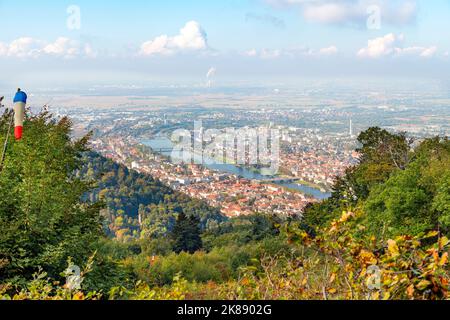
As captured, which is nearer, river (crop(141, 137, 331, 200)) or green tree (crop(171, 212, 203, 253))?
green tree (crop(171, 212, 203, 253))

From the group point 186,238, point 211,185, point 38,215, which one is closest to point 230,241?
point 186,238

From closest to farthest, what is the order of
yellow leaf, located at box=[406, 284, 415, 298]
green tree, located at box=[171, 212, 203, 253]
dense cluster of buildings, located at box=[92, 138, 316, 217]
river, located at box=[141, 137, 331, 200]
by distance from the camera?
yellow leaf, located at box=[406, 284, 415, 298]
green tree, located at box=[171, 212, 203, 253]
dense cluster of buildings, located at box=[92, 138, 316, 217]
river, located at box=[141, 137, 331, 200]

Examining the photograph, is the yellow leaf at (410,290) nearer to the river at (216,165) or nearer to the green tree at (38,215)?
the green tree at (38,215)

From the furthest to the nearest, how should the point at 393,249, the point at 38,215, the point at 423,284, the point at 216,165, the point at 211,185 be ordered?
the point at 216,165 → the point at 211,185 → the point at 38,215 → the point at 393,249 → the point at 423,284

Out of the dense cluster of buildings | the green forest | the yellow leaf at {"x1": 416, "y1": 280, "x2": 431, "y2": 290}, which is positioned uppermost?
the yellow leaf at {"x1": 416, "y1": 280, "x2": 431, "y2": 290}

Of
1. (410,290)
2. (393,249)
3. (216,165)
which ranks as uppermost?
(393,249)

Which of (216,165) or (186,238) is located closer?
(186,238)

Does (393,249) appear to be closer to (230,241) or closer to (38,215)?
(38,215)

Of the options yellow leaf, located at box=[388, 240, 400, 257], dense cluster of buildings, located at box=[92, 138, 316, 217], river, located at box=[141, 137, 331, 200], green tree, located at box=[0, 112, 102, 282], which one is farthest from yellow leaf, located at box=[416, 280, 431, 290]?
river, located at box=[141, 137, 331, 200]

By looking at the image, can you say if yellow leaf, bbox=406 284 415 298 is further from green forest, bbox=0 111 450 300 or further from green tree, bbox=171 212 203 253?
green tree, bbox=171 212 203 253

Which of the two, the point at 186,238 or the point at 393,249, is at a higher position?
the point at 393,249
